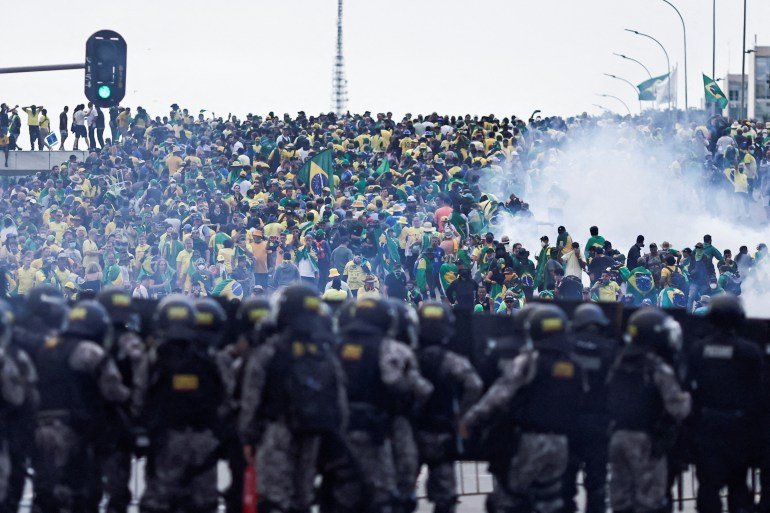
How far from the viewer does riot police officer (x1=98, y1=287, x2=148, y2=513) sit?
40.0 ft

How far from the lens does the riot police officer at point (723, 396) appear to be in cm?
1241

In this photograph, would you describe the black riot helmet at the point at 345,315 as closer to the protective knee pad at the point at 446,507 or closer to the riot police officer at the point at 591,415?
the protective knee pad at the point at 446,507

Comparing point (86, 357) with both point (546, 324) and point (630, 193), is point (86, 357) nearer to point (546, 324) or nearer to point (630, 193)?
point (546, 324)

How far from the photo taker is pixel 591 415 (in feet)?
41.7

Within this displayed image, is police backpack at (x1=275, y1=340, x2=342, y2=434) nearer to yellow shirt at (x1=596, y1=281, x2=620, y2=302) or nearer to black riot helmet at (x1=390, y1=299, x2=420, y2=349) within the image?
black riot helmet at (x1=390, y1=299, x2=420, y2=349)

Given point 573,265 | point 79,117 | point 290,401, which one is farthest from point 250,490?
point 79,117

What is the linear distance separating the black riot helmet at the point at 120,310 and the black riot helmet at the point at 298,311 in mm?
1320

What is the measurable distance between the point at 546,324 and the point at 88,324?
303 cm

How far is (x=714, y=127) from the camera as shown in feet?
136

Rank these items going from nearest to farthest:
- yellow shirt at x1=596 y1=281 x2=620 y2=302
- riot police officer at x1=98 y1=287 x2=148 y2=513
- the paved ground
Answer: riot police officer at x1=98 y1=287 x2=148 y2=513 → the paved ground → yellow shirt at x1=596 y1=281 x2=620 y2=302

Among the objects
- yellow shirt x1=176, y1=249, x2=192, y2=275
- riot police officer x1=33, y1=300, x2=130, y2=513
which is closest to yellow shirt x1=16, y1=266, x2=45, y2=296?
yellow shirt x1=176, y1=249, x2=192, y2=275

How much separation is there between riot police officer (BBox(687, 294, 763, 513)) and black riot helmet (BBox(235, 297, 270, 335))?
9.80 ft

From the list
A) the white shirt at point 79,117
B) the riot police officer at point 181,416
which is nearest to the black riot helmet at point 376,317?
the riot police officer at point 181,416

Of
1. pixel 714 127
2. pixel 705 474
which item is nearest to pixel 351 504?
pixel 705 474
